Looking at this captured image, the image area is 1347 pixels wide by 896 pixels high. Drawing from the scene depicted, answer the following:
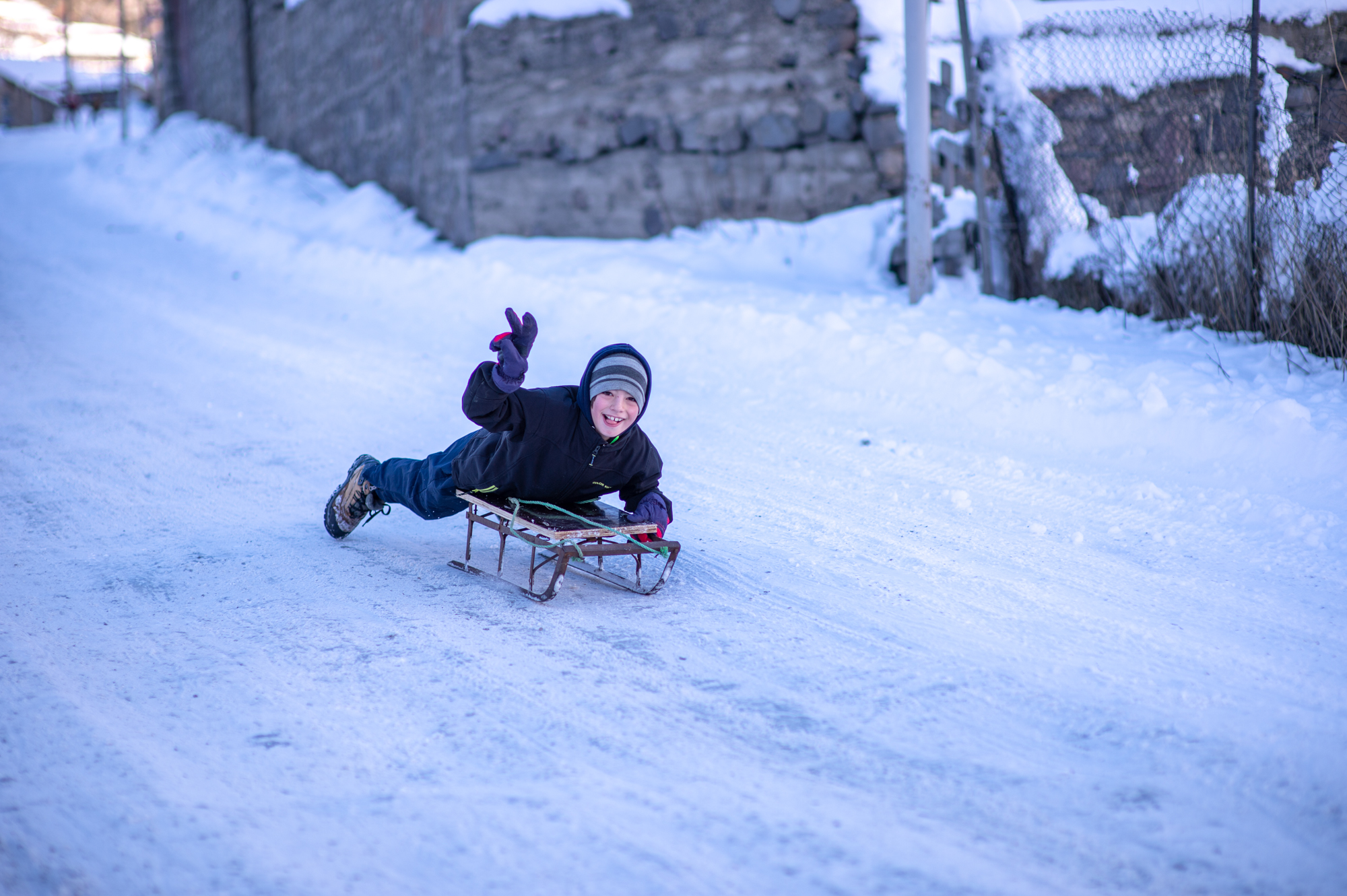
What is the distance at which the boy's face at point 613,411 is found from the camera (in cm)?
352

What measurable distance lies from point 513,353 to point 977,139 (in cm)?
521

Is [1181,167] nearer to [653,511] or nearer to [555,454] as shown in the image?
[653,511]

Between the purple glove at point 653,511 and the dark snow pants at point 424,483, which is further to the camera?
the dark snow pants at point 424,483

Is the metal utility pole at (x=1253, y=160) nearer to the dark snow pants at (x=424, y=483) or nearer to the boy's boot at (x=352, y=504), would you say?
the dark snow pants at (x=424, y=483)

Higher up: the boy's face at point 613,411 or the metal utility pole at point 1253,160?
the metal utility pole at point 1253,160

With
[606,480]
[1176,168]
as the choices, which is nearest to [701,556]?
[606,480]

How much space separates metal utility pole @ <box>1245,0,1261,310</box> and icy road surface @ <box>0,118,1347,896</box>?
39 centimetres

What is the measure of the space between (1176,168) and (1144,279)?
2.38ft

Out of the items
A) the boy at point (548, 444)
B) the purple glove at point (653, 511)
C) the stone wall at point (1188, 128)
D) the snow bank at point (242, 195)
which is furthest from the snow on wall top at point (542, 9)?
the purple glove at point (653, 511)

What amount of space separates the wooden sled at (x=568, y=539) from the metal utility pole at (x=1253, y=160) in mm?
3986

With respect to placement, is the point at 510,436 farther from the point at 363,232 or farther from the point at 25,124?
the point at 25,124

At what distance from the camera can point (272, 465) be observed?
5.17 m

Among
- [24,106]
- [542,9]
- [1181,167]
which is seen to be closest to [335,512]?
[1181,167]

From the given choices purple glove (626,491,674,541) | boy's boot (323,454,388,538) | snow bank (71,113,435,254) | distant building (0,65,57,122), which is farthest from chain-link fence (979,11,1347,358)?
distant building (0,65,57,122)
